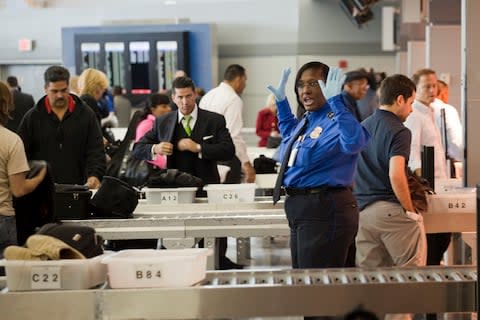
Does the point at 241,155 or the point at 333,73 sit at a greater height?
the point at 333,73

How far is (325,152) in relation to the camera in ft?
13.8

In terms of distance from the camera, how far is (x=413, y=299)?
315cm

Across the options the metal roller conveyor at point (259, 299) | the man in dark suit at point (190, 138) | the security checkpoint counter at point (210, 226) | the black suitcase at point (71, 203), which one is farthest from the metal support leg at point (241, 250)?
the metal roller conveyor at point (259, 299)

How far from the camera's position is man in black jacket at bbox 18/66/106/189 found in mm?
6137

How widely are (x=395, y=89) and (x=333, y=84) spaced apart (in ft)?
3.48

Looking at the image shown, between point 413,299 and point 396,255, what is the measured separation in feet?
6.52

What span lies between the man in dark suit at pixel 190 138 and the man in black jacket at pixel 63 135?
454mm

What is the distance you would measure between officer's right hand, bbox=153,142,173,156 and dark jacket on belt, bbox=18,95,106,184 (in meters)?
0.38

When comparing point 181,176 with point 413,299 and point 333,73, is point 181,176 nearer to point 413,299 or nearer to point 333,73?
point 333,73

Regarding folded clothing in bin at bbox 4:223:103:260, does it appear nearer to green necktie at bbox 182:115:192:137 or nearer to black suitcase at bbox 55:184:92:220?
black suitcase at bbox 55:184:92:220

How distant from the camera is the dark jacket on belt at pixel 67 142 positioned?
20.2ft

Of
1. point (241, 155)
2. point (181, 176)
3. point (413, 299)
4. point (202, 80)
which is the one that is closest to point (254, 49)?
point (202, 80)

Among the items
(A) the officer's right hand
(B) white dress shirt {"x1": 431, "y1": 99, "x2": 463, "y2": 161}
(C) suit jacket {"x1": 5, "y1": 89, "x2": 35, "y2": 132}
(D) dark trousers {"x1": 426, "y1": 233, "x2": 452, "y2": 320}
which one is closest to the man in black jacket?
(A) the officer's right hand

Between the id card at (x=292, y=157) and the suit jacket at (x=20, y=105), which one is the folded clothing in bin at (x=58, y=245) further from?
the suit jacket at (x=20, y=105)
